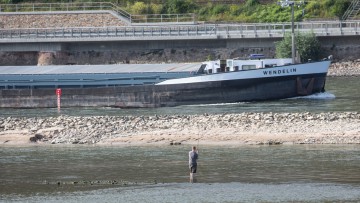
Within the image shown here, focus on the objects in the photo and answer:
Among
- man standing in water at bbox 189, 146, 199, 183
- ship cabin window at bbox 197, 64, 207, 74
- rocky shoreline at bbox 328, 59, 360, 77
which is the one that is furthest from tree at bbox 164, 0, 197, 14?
man standing in water at bbox 189, 146, 199, 183

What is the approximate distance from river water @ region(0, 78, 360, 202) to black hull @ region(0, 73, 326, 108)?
16.7 meters

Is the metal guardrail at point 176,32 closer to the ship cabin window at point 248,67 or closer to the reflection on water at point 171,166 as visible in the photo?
the ship cabin window at point 248,67

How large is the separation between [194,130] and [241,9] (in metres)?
52.9

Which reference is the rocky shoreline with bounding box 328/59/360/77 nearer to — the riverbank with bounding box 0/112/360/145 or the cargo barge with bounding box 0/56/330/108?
the cargo barge with bounding box 0/56/330/108

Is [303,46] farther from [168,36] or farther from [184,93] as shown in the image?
[184,93]

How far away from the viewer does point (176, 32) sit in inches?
3479

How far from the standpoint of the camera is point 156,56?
88.8m

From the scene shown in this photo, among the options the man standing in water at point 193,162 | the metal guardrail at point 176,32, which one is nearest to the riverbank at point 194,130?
the man standing in water at point 193,162

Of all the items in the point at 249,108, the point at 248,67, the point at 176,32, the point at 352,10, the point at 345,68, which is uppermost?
the point at 352,10

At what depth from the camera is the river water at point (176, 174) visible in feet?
107

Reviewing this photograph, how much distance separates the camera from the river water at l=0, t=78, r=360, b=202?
1280 inches

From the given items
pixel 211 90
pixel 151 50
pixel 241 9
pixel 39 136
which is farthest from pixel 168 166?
pixel 241 9

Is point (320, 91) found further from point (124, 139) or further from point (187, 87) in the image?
point (124, 139)

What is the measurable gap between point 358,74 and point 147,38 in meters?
17.0
